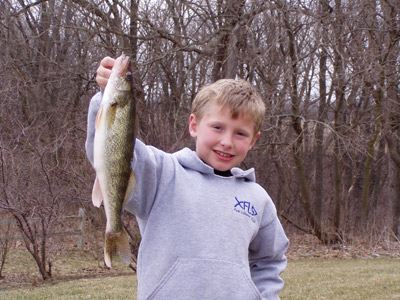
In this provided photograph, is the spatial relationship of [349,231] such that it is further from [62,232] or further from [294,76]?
[62,232]

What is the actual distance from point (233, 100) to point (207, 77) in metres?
14.1

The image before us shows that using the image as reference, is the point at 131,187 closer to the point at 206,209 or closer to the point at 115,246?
the point at 115,246

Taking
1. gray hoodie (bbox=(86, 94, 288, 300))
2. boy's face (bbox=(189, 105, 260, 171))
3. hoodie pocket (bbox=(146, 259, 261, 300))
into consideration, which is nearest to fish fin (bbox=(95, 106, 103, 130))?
gray hoodie (bbox=(86, 94, 288, 300))

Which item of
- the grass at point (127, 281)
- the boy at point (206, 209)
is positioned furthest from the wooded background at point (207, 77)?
the boy at point (206, 209)

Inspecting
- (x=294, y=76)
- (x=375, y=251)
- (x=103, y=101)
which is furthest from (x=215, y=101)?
(x=375, y=251)

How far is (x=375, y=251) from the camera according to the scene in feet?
43.6

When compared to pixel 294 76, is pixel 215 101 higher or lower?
lower

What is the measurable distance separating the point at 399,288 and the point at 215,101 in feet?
20.4

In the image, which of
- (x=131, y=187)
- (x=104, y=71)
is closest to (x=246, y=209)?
(x=131, y=187)

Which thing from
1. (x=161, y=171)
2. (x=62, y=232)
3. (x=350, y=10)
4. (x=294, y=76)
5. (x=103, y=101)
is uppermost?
(x=350, y=10)

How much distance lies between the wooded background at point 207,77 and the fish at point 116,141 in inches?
271

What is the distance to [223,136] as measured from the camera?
7.48 feet

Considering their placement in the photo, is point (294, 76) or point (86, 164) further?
point (294, 76)

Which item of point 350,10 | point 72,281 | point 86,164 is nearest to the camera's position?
point 72,281
